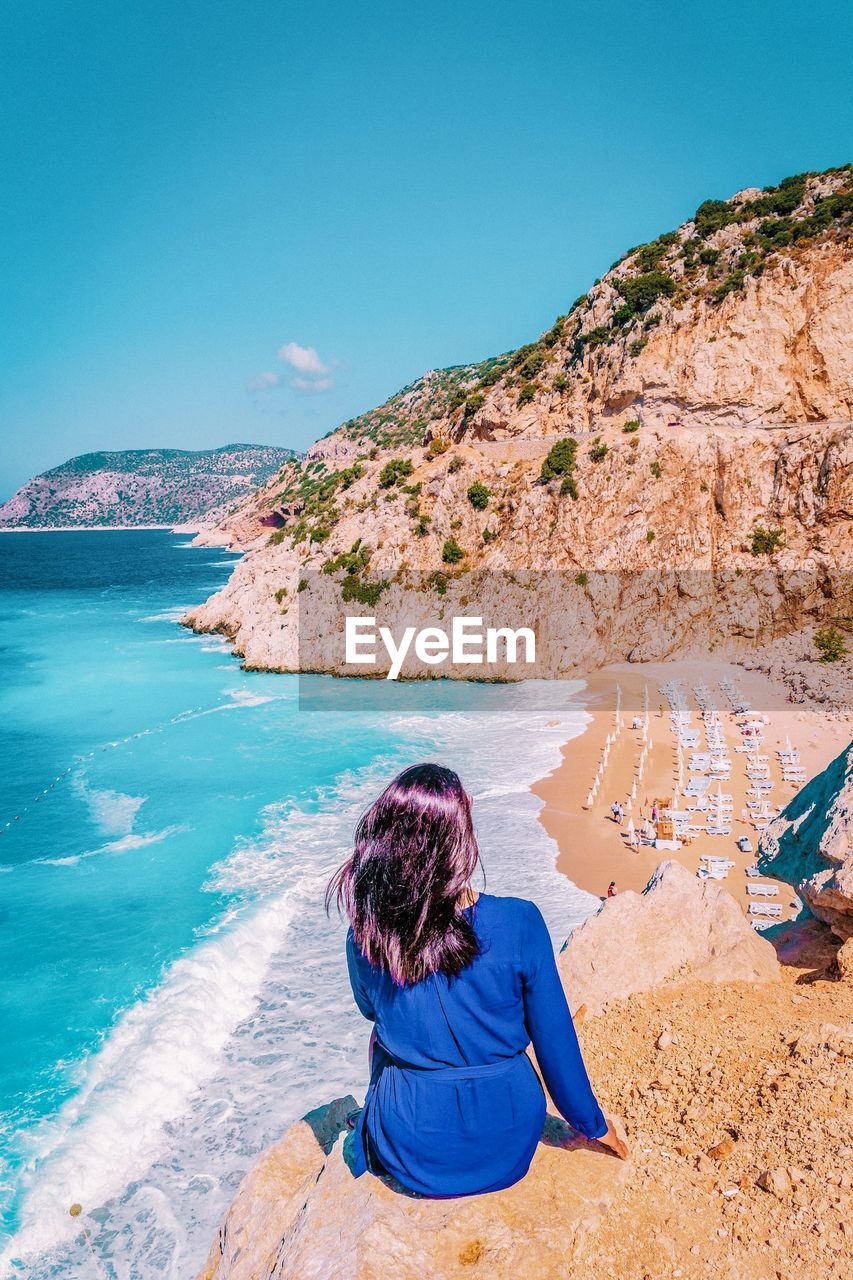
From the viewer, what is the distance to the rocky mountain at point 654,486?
36.9m

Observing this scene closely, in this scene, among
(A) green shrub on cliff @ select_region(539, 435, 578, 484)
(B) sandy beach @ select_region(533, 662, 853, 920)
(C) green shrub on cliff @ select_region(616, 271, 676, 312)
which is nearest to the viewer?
(B) sandy beach @ select_region(533, 662, 853, 920)

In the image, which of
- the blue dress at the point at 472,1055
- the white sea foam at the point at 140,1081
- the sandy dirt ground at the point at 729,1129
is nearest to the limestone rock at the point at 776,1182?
the sandy dirt ground at the point at 729,1129

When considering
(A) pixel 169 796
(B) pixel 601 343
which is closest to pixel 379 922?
(A) pixel 169 796

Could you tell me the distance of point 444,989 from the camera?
2.67m

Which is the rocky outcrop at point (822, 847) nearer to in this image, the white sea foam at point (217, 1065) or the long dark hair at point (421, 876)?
the long dark hair at point (421, 876)

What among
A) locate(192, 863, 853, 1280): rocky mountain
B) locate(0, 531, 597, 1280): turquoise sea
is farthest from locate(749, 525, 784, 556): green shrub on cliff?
locate(192, 863, 853, 1280): rocky mountain

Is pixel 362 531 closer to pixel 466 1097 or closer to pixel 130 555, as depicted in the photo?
pixel 466 1097

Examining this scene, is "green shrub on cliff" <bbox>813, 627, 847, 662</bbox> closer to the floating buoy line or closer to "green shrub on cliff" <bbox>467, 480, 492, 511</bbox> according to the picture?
"green shrub on cliff" <bbox>467, 480, 492, 511</bbox>

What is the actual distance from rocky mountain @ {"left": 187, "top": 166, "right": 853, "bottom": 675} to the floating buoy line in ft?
26.3

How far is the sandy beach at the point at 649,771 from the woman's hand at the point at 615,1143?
12.9 metres

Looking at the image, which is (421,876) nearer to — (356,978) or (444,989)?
(444,989)

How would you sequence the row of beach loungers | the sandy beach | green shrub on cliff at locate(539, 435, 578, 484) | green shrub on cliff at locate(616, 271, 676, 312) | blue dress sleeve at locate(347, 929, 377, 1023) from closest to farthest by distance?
blue dress sleeve at locate(347, 929, 377, 1023) < the row of beach loungers < the sandy beach < green shrub on cliff at locate(539, 435, 578, 484) < green shrub on cliff at locate(616, 271, 676, 312)

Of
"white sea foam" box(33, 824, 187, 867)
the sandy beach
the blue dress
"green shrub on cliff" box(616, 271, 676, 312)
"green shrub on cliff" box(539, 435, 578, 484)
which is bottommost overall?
"white sea foam" box(33, 824, 187, 867)

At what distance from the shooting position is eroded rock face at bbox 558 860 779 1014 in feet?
19.1
